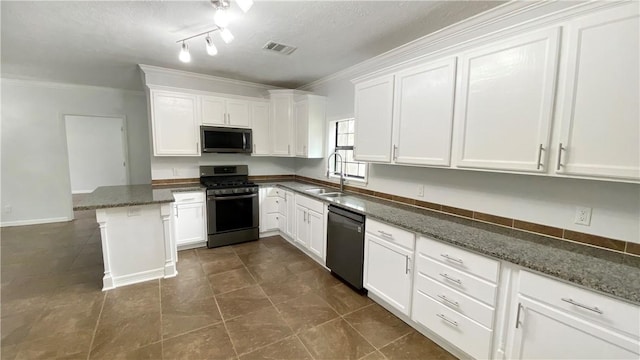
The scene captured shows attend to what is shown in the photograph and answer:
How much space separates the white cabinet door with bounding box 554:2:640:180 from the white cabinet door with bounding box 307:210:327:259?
2275mm

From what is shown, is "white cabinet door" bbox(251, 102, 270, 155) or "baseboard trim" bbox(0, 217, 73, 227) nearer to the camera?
"white cabinet door" bbox(251, 102, 270, 155)

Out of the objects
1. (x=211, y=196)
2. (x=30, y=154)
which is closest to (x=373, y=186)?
(x=211, y=196)

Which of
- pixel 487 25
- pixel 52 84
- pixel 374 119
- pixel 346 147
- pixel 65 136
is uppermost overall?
pixel 52 84

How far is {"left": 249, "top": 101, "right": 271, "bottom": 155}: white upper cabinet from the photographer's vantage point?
4.30m

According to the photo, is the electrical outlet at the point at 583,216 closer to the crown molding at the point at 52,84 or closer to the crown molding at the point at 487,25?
the crown molding at the point at 487,25

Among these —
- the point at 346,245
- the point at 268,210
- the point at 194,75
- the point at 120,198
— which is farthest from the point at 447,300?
the point at 194,75

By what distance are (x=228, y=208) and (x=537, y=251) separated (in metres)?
3.55

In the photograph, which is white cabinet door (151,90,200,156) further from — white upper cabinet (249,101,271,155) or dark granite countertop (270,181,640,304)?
dark granite countertop (270,181,640,304)

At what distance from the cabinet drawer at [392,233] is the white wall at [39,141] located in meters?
5.47

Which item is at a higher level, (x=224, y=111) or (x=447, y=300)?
(x=224, y=111)

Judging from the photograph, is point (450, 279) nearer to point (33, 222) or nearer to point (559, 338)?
point (559, 338)

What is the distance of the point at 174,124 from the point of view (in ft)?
12.2

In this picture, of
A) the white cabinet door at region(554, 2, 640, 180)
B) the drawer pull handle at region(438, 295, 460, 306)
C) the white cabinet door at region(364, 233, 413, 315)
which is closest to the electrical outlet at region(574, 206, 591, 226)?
the white cabinet door at region(554, 2, 640, 180)

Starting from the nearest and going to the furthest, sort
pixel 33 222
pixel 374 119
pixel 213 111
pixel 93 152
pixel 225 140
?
1. pixel 374 119
2. pixel 213 111
3. pixel 225 140
4. pixel 33 222
5. pixel 93 152
